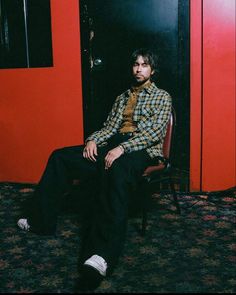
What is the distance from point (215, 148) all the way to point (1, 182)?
2.37 meters

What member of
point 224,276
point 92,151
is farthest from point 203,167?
point 224,276

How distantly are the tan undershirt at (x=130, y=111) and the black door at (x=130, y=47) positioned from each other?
1.91ft

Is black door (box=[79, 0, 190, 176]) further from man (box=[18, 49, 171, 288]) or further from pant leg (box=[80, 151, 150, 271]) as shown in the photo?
pant leg (box=[80, 151, 150, 271])

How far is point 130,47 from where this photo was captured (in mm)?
3449

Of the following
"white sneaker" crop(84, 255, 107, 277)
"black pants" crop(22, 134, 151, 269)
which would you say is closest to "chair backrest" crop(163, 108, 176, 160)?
"black pants" crop(22, 134, 151, 269)

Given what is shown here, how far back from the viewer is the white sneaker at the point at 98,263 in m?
1.99

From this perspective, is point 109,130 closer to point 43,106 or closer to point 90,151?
point 90,151

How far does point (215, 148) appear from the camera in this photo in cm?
346

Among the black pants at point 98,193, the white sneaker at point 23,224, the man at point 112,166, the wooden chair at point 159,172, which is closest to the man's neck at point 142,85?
the man at point 112,166

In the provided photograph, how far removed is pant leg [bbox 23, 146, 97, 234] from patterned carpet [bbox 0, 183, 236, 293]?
0.11 metres

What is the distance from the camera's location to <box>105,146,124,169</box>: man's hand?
2514mm

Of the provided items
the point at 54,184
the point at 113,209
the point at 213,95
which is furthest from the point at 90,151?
the point at 213,95

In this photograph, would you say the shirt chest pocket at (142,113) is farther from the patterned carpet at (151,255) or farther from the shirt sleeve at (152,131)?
the patterned carpet at (151,255)

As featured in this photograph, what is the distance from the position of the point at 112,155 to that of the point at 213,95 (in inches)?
53.1
